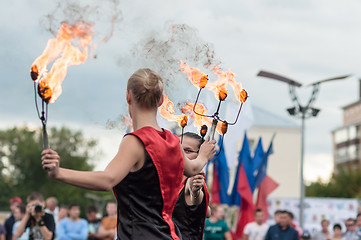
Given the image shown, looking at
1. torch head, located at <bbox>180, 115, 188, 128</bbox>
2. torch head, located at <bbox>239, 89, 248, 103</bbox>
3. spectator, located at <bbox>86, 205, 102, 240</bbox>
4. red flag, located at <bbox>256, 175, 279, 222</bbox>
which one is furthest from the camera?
red flag, located at <bbox>256, 175, 279, 222</bbox>

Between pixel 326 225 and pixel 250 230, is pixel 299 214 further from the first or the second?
pixel 250 230

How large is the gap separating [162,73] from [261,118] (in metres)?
64.0

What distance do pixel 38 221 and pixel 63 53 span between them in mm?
5153

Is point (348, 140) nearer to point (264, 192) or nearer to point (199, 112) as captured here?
point (264, 192)

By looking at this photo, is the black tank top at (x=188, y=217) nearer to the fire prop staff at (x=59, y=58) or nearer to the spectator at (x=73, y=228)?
the fire prop staff at (x=59, y=58)

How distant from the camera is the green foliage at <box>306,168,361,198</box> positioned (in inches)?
2554

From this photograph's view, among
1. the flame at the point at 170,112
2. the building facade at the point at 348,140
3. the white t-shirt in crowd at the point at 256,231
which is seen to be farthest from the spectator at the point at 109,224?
the building facade at the point at 348,140

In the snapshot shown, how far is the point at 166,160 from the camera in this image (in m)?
3.74

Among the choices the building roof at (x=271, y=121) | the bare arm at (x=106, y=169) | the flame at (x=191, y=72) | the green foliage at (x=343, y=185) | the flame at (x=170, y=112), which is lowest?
the bare arm at (x=106, y=169)

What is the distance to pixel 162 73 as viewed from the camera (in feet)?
16.3

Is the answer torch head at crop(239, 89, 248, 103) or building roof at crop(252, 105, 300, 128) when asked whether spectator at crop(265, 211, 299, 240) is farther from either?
building roof at crop(252, 105, 300, 128)

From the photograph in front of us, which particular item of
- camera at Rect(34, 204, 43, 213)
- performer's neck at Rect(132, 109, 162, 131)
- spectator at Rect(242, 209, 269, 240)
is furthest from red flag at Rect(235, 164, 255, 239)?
performer's neck at Rect(132, 109, 162, 131)

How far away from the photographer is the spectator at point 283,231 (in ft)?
41.3

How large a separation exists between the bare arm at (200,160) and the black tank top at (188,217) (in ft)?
4.85
